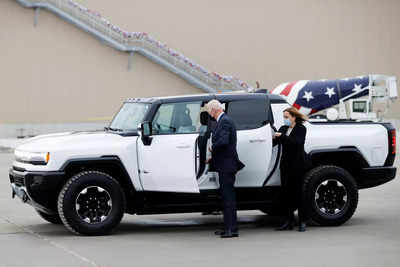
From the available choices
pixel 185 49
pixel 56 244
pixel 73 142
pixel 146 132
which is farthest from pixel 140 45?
pixel 56 244

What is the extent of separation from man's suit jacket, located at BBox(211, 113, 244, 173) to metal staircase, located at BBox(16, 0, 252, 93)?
106 ft

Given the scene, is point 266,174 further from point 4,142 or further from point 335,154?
point 4,142

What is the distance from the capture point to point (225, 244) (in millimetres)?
11195

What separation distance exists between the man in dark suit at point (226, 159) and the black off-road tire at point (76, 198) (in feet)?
4.24

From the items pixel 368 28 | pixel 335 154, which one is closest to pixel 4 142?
pixel 368 28

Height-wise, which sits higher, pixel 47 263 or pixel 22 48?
pixel 22 48

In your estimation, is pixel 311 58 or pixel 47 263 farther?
pixel 311 58

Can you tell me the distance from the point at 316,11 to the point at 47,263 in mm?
42465

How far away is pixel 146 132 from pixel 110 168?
701mm

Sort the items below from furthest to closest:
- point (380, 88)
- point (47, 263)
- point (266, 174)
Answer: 1. point (380, 88)
2. point (266, 174)
3. point (47, 263)

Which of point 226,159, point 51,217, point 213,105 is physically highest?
point 213,105

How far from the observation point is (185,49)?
1906 inches

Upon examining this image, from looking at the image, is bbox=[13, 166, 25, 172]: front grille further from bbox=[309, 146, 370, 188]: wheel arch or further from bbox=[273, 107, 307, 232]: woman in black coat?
bbox=[309, 146, 370, 188]: wheel arch

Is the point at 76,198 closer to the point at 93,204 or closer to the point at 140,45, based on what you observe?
the point at 93,204
